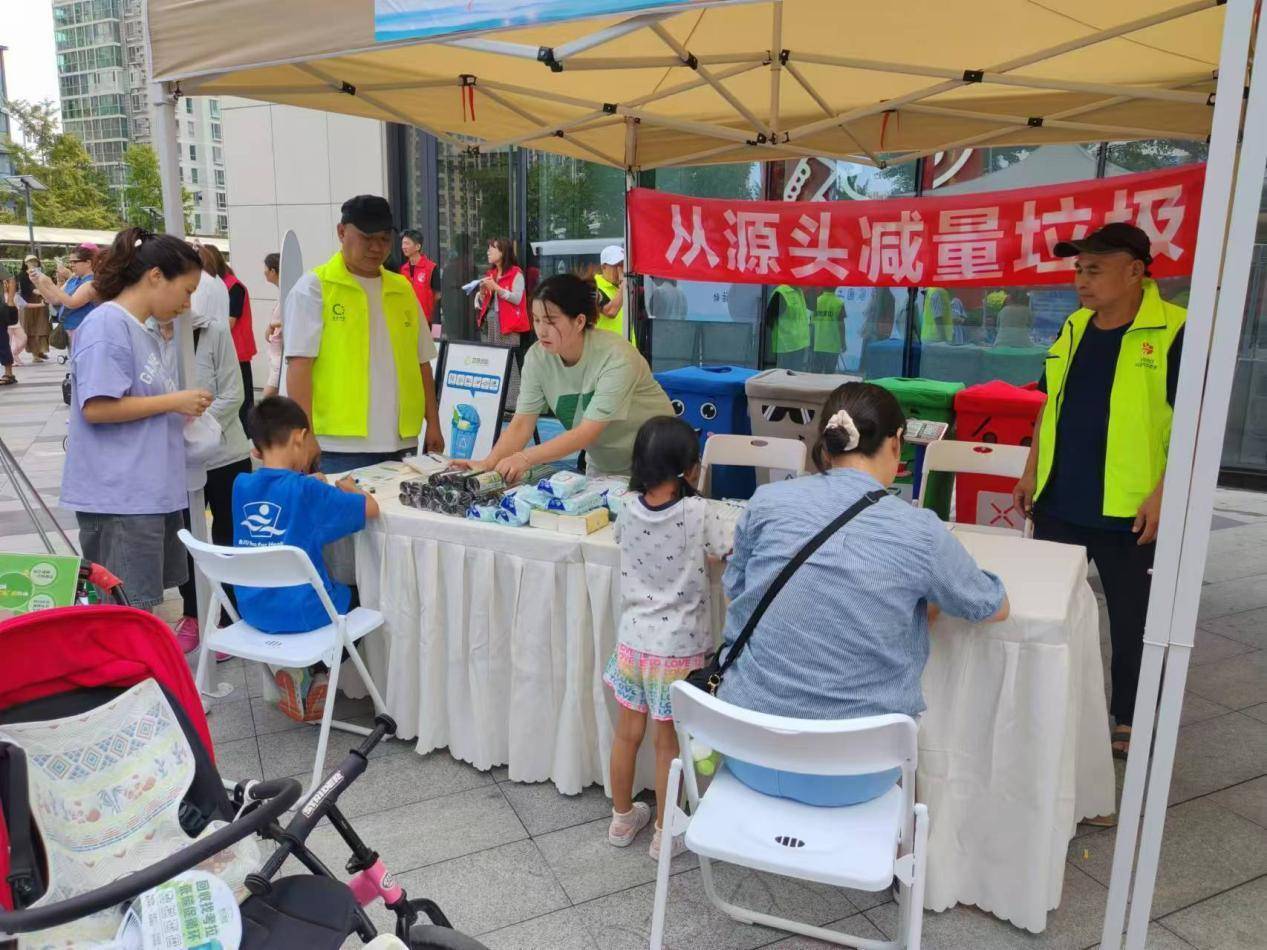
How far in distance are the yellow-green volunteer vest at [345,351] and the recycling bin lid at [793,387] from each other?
2380mm

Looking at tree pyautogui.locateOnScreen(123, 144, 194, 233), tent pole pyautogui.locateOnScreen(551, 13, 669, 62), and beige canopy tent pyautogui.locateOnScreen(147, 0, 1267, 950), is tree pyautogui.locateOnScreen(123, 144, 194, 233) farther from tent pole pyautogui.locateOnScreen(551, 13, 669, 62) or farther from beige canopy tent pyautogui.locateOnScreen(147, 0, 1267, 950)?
tent pole pyautogui.locateOnScreen(551, 13, 669, 62)

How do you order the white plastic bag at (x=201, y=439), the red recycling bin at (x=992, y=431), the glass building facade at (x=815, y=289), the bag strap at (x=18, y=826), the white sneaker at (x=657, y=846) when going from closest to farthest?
the bag strap at (x=18, y=826) → the white sneaker at (x=657, y=846) → the white plastic bag at (x=201, y=439) → the red recycling bin at (x=992, y=431) → the glass building facade at (x=815, y=289)

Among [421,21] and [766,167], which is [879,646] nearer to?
[421,21]

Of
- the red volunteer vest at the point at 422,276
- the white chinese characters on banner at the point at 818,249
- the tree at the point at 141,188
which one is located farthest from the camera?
the tree at the point at 141,188

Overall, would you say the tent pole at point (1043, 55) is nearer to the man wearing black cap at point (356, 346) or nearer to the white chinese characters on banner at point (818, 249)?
the white chinese characters on banner at point (818, 249)

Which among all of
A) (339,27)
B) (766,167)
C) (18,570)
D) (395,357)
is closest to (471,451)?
(395,357)

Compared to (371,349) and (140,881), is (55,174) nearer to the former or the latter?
(371,349)

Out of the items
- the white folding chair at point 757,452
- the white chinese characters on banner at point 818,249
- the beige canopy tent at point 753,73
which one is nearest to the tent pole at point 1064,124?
the beige canopy tent at point 753,73

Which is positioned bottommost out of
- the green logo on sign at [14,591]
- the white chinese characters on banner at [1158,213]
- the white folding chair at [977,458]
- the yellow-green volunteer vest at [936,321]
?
the green logo on sign at [14,591]

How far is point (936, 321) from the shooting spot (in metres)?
7.41

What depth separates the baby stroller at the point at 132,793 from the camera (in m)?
1.60

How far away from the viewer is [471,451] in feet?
17.3

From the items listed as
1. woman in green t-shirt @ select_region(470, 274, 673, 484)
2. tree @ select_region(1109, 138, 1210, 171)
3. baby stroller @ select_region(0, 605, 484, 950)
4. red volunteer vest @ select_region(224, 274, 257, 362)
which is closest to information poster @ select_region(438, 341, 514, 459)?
woman in green t-shirt @ select_region(470, 274, 673, 484)

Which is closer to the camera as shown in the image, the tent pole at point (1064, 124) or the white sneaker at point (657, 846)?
→ the white sneaker at point (657, 846)
